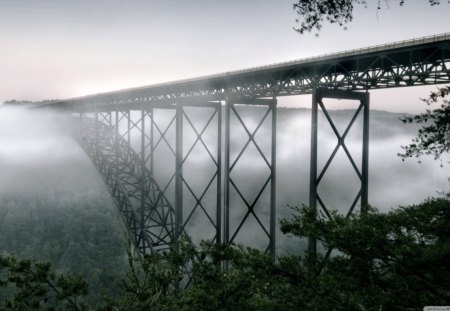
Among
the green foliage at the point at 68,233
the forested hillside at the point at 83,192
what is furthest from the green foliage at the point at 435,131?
the green foliage at the point at 68,233

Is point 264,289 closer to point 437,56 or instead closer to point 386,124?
point 437,56

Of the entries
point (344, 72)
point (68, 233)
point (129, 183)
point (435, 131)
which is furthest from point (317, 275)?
point (68, 233)

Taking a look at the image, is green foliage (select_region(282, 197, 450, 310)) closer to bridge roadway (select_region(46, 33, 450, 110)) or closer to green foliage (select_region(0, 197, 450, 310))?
green foliage (select_region(0, 197, 450, 310))

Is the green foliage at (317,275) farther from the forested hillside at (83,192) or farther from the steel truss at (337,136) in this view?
the steel truss at (337,136)

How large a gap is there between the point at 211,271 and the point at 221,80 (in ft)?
23.8

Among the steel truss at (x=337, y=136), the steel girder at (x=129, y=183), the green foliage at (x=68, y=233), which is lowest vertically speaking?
the green foliage at (x=68, y=233)

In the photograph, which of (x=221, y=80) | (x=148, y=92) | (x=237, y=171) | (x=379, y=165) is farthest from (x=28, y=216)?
(x=379, y=165)

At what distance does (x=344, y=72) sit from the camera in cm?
→ 890

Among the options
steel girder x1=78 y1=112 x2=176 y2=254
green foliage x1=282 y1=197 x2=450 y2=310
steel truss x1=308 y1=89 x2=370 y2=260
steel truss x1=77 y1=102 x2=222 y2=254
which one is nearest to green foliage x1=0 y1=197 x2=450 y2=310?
green foliage x1=282 y1=197 x2=450 y2=310

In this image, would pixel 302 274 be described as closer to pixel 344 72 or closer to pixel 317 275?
pixel 317 275

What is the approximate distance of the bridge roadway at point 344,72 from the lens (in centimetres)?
742

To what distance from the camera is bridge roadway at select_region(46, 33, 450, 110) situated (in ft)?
24.3

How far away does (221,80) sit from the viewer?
476 inches

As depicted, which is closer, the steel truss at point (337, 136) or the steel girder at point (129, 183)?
the steel truss at point (337, 136)
